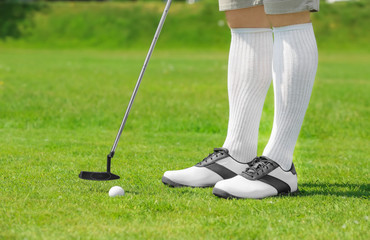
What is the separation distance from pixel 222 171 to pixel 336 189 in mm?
735

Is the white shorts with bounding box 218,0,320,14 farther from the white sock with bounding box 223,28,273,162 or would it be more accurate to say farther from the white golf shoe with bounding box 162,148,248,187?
the white golf shoe with bounding box 162,148,248,187

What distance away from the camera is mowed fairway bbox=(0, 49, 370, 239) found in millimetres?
2674

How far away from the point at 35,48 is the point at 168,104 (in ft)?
104

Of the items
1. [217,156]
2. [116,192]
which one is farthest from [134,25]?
[116,192]

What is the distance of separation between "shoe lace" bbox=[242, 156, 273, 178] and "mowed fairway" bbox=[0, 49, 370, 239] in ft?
0.67

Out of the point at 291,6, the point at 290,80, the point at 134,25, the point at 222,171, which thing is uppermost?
the point at 291,6

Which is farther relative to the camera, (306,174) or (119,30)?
(119,30)

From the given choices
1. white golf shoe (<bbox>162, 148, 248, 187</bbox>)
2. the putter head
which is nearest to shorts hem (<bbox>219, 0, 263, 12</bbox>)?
white golf shoe (<bbox>162, 148, 248, 187</bbox>)

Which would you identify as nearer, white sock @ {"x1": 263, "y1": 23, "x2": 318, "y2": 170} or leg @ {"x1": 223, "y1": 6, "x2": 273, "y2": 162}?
white sock @ {"x1": 263, "y1": 23, "x2": 318, "y2": 170}

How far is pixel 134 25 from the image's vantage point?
45625mm

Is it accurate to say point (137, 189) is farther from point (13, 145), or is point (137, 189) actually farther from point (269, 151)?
point (13, 145)

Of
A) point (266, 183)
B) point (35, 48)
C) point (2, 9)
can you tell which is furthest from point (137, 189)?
A: point (2, 9)

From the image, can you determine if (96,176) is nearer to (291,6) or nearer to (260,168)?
(260,168)

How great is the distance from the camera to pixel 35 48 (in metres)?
38.8
